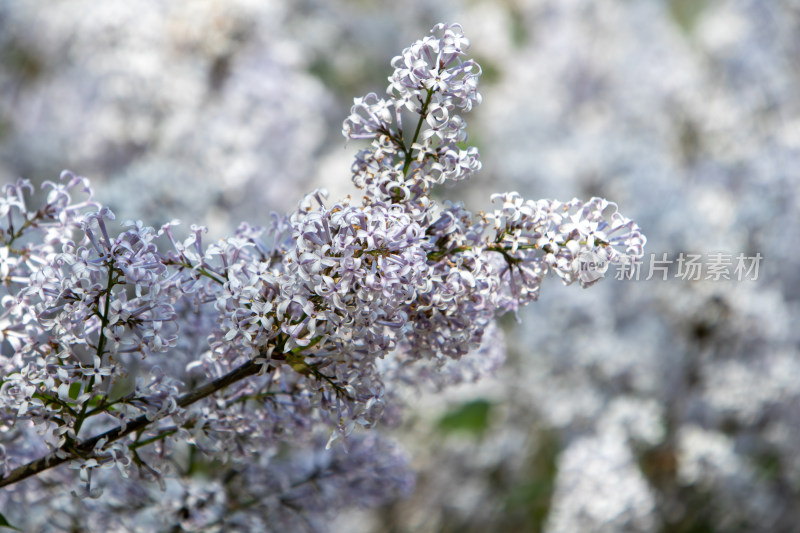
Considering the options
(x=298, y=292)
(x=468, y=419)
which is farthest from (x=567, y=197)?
(x=298, y=292)

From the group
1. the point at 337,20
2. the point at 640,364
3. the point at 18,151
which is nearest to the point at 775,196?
the point at 640,364

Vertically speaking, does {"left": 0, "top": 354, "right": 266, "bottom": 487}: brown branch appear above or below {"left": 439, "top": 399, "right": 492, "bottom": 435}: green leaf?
below

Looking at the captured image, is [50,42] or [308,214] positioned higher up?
[50,42]

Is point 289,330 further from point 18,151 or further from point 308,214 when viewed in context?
point 18,151

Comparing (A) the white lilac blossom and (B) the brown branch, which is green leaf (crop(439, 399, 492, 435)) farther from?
(B) the brown branch

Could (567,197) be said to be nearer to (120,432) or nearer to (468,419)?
(468,419)

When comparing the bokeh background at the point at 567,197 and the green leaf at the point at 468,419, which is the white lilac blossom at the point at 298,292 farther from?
the green leaf at the point at 468,419

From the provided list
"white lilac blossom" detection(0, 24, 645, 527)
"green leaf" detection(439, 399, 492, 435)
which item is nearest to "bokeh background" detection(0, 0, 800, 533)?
"green leaf" detection(439, 399, 492, 435)

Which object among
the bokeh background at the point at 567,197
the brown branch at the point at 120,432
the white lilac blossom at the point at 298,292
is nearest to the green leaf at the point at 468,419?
the bokeh background at the point at 567,197
